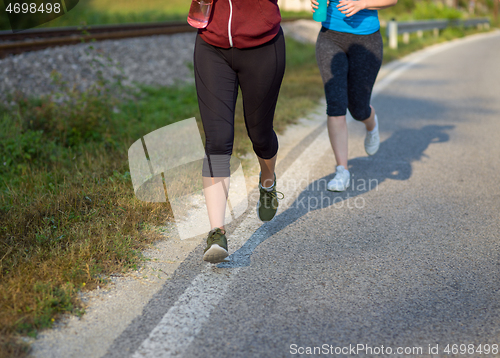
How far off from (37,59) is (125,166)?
540cm

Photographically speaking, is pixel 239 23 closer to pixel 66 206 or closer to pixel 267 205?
pixel 267 205

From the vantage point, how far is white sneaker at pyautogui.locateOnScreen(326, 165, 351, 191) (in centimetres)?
386

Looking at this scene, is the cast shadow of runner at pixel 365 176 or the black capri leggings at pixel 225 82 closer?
the black capri leggings at pixel 225 82

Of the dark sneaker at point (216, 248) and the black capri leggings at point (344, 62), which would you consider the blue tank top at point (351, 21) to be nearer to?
the black capri leggings at point (344, 62)

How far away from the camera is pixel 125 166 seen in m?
4.12

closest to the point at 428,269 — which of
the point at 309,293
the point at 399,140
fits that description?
the point at 309,293

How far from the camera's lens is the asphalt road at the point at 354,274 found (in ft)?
6.70

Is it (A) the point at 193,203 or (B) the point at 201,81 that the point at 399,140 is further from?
(B) the point at 201,81

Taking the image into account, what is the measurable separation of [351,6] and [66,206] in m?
2.51

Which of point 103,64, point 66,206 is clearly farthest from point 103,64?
point 66,206

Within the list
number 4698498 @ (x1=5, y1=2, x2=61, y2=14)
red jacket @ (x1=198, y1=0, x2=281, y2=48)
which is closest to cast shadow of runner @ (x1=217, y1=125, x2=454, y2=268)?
red jacket @ (x1=198, y1=0, x2=281, y2=48)
